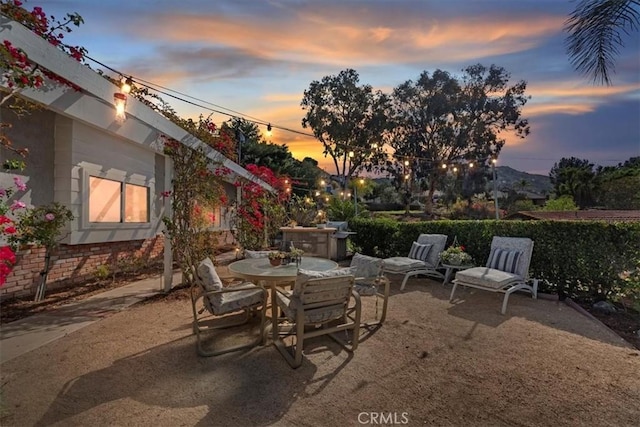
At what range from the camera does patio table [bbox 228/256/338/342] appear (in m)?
3.73

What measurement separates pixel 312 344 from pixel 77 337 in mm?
2782

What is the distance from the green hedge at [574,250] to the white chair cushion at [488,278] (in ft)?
3.26

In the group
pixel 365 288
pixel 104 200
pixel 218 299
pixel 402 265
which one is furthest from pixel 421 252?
pixel 104 200

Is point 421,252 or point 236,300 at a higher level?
point 421,252

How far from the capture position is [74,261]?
6105 mm

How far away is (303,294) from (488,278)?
342 centimetres

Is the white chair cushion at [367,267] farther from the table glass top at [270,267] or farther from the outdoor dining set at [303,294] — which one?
the table glass top at [270,267]

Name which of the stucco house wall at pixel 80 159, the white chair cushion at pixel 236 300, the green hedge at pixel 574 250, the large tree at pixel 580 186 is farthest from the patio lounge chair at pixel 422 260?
the large tree at pixel 580 186

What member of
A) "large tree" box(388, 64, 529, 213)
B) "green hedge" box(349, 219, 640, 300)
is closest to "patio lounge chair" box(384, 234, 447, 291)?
"green hedge" box(349, 219, 640, 300)

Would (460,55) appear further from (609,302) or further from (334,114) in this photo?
(334,114)

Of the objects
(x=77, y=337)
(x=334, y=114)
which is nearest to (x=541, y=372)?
(x=77, y=337)

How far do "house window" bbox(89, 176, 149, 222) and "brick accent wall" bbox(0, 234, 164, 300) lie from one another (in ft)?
1.93

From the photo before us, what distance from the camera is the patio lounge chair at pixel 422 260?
647 centimetres

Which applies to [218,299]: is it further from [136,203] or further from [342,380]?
[136,203]
